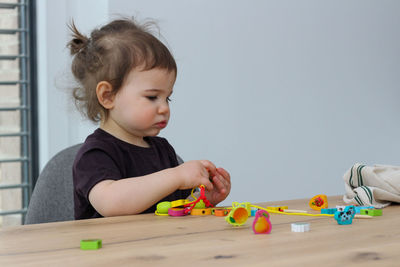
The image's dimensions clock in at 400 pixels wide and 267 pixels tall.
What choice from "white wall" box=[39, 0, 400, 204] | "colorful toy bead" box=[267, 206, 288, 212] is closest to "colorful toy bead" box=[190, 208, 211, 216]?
"colorful toy bead" box=[267, 206, 288, 212]

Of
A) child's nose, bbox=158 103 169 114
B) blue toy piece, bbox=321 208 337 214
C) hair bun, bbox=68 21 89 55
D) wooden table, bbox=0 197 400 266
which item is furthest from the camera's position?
hair bun, bbox=68 21 89 55

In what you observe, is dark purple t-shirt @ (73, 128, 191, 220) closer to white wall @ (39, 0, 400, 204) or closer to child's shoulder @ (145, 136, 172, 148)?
child's shoulder @ (145, 136, 172, 148)

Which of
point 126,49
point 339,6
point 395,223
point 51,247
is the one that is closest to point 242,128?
point 339,6

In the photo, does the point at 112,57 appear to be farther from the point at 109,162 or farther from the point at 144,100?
the point at 109,162

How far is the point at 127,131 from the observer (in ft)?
4.10

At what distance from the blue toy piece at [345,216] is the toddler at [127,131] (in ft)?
0.94

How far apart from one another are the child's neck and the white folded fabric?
0.45m

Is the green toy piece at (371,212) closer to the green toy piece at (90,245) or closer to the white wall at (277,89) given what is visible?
the green toy piece at (90,245)

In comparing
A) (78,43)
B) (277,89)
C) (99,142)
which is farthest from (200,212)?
(277,89)

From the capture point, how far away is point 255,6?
2326 millimetres

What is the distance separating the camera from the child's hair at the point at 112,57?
1.23 meters

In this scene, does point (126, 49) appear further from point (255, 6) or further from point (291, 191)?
point (291, 191)

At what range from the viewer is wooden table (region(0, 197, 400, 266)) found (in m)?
0.55

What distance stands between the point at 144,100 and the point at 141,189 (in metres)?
0.26
